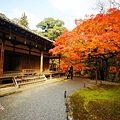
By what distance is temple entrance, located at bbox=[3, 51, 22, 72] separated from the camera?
13766 mm

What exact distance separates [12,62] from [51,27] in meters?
16.6

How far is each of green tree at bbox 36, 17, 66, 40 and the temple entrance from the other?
13692 mm

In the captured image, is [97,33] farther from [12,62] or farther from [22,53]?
[12,62]

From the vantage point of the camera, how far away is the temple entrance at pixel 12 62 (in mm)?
13766

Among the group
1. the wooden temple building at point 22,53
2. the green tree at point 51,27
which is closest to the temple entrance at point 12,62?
the wooden temple building at point 22,53

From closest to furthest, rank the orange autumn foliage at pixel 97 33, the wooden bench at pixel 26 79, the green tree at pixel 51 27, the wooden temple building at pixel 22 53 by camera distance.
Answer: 1. the orange autumn foliage at pixel 97 33
2. the wooden bench at pixel 26 79
3. the wooden temple building at pixel 22 53
4. the green tree at pixel 51 27

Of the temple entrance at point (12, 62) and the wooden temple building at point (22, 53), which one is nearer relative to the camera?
the wooden temple building at point (22, 53)

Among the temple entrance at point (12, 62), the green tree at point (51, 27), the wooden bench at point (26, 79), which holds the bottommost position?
the wooden bench at point (26, 79)

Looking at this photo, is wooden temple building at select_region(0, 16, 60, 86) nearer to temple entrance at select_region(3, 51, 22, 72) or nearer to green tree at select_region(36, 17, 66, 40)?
temple entrance at select_region(3, 51, 22, 72)

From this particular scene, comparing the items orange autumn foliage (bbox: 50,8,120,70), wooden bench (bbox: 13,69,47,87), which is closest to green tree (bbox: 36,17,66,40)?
orange autumn foliage (bbox: 50,8,120,70)

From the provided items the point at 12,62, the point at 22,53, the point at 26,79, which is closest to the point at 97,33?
the point at 26,79

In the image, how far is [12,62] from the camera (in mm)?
14250

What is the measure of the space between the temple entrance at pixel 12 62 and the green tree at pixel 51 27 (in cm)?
1369

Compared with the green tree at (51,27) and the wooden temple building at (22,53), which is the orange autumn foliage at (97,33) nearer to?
the wooden temple building at (22,53)
